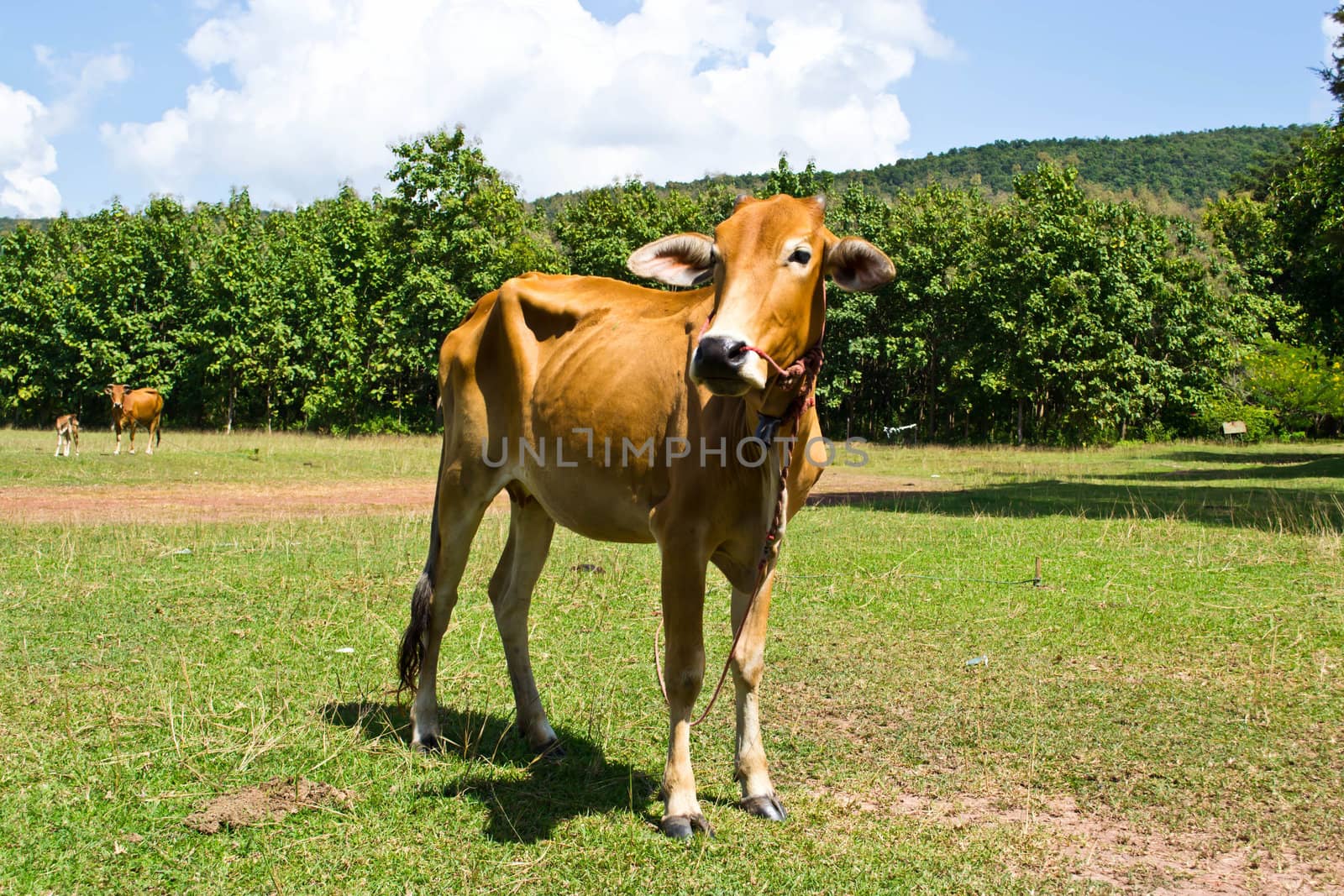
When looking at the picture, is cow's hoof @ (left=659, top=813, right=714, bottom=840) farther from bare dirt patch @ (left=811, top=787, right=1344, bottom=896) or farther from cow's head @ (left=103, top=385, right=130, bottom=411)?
cow's head @ (left=103, top=385, right=130, bottom=411)

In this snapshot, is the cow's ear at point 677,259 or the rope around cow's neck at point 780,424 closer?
the rope around cow's neck at point 780,424

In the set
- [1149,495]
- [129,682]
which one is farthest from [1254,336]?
[129,682]

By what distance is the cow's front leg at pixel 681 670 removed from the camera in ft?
13.7

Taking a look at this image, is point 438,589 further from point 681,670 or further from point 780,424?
point 780,424

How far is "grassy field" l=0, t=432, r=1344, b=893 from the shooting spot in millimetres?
3906

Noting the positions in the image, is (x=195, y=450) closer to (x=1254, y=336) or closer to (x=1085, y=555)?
(x=1085, y=555)

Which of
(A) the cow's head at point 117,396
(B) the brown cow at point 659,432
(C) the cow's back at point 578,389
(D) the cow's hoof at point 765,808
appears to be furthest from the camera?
(A) the cow's head at point 117,396

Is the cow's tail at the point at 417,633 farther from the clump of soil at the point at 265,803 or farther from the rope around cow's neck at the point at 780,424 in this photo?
the rope around cow's neck at the point at 780,424

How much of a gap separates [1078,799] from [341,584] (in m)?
6.55

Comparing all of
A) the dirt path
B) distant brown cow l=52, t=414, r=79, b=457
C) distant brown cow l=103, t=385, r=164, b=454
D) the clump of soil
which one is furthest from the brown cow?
distant brown cow l=103, t=385, r=164, b=454

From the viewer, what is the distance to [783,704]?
5.97 meters

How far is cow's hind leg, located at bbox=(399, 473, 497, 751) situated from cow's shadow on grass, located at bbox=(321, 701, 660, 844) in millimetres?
243

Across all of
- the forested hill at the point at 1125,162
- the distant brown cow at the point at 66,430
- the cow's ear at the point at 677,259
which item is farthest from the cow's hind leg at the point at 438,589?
the forested hill at the point at 1125,162

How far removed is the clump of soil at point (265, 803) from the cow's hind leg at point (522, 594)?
1058mm
